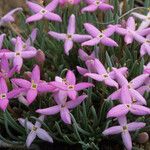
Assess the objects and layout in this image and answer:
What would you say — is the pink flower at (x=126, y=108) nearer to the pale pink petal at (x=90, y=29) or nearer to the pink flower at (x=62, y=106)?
the pink flower at (x=62, y=106)

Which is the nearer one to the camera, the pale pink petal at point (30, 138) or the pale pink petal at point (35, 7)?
the pale pink petal at point (30, 138)

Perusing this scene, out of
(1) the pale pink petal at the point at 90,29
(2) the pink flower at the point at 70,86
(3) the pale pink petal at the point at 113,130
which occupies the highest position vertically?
(1) the pale pink petal at the point at 90,29

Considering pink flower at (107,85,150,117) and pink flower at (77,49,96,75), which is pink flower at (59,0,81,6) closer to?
pink flower at (77,49,96,75)

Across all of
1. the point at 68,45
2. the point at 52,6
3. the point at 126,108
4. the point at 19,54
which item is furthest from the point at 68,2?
the point at 126,108

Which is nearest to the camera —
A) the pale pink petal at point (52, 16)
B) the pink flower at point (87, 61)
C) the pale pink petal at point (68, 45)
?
the pink flower at point (87, 61)

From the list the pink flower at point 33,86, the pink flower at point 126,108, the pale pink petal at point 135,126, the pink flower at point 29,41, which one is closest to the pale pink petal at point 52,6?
the pink flower at point 29,41

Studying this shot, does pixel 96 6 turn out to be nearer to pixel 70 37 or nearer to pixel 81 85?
pixel 70 37

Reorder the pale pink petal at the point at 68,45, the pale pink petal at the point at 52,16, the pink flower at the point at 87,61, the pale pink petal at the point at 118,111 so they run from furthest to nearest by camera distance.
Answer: the pale pink petal at the point at 52,16 < the pale pink petal at the point at 68,45 < the pink flower at the point at 87,61 < the pale pink petal at the point at 118,111

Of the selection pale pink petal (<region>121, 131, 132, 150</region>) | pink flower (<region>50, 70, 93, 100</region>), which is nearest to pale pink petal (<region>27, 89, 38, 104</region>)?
pink flower (<region>50, 70, 93, 100</region>)
